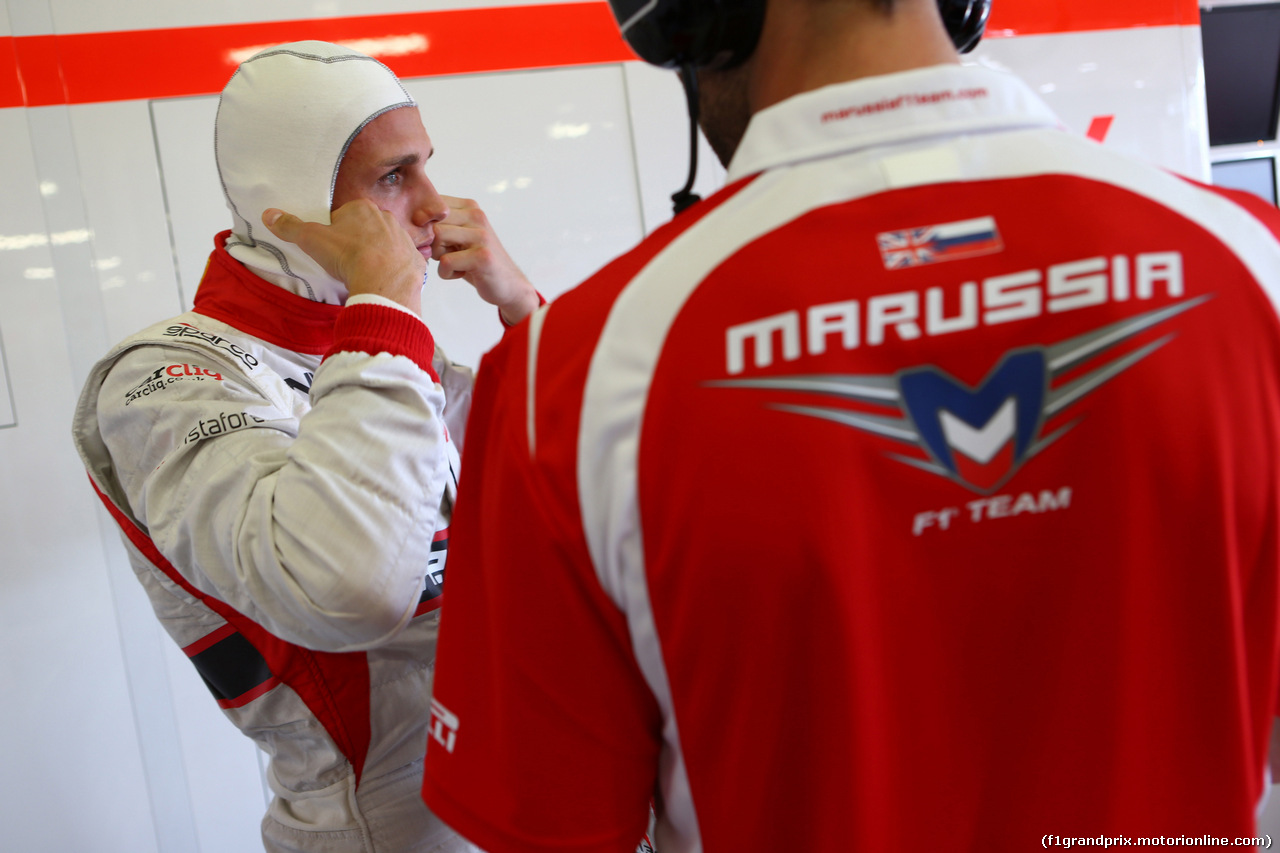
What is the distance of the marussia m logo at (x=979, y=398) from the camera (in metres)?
0.48

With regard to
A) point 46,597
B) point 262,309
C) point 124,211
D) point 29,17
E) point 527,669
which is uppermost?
point 29,17

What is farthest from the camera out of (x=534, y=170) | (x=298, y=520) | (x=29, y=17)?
(x=534, y=170)

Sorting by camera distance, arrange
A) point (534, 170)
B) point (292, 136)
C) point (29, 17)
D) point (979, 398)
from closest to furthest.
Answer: point (979, 398)
point (292, 136)
point (29, 17)
point (534, 170)

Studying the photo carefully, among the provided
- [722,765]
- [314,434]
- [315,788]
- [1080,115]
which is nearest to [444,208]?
[314,434]

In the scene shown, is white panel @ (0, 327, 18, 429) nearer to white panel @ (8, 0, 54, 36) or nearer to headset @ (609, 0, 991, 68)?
white panel @ (8, 0, 54, 36)

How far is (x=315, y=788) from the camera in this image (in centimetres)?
101

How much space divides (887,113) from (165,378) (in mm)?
790

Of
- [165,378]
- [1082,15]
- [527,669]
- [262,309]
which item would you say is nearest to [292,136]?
[262,309]

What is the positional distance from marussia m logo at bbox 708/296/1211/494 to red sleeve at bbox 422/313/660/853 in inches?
5.3

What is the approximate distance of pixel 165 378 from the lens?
0.94 m

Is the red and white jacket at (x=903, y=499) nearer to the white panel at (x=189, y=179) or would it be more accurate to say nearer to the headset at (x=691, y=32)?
the headset at (x=691, y=32)

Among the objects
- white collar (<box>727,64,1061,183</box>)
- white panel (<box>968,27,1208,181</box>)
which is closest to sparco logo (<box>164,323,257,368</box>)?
white collar (<box>727,64,1061,183</box>)

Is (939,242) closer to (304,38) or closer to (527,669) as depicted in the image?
(527,669)

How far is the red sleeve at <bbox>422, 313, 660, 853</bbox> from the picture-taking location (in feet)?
1.74
